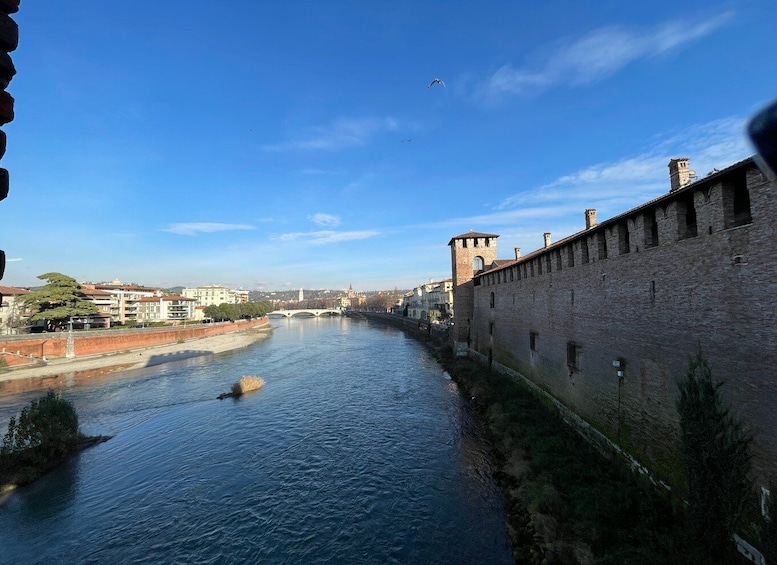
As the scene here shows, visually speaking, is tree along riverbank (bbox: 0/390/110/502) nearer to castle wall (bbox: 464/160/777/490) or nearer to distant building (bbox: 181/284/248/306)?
castle wall (bbox: 464/160/777/490)

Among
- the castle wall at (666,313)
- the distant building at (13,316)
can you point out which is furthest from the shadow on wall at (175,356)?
the castle wall at (666,313)

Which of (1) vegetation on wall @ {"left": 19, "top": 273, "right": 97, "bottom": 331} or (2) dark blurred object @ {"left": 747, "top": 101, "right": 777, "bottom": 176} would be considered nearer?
(2) dark blurred object @ {"left": 747, "top": 101, "right": 777, "bottom": 176}

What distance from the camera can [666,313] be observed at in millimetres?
8219

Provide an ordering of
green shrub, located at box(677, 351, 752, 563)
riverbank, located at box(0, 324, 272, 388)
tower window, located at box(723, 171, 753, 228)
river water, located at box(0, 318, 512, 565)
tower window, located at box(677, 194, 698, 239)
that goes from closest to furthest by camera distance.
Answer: green shrub, located at box(677, 351, 752, 563)
tower window, located at box(723, 171, 753, 228)
tower window, located at box(677, 194, 698, 239)
river water, located at box(0, 318, 512, 565)
riverbank, located at box(0, 324, 272, 388)

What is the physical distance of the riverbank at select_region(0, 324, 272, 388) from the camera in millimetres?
28391

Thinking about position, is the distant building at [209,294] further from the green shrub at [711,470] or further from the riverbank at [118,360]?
the green shrub at [711,470]

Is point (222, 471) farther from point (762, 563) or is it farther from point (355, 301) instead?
point (355, 301)

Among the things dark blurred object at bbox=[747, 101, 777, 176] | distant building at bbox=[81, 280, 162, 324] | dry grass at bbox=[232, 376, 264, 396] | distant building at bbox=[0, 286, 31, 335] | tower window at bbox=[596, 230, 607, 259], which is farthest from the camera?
distant building at bbox=[81, 280, 162, 324]

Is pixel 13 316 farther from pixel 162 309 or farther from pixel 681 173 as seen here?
pixel 681 173

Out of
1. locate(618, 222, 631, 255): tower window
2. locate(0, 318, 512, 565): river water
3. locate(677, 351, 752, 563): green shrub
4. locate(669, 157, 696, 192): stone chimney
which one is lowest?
locate(0, 318, 512, 565): river water

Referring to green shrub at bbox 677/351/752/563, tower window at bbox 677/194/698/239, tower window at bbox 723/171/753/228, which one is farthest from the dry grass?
tower window at bbox 723/171/753/228

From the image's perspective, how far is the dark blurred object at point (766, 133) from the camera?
70 cm

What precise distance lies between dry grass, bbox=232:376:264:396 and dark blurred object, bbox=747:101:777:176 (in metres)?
24.2

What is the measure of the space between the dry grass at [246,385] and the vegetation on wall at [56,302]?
27999 millimetres
